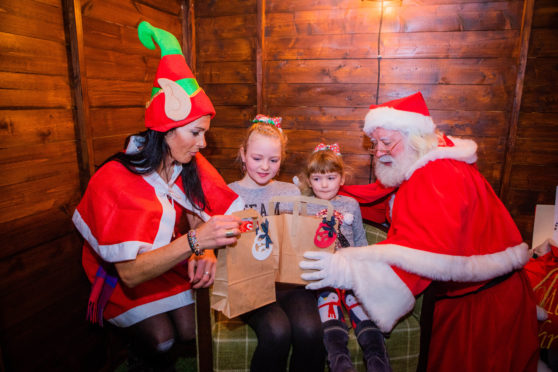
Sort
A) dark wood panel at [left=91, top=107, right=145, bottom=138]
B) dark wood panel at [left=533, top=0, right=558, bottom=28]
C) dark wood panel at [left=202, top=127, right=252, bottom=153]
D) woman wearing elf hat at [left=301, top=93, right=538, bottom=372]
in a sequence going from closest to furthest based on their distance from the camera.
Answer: woman wearing elf hat at [left=301, top=93, right=538, bottom=372]
dark wood panel at [left=91, top=107, right=145, bottom=138]
dark wood panel at [left=533, top=0, right=558, bottom=28]
dark wood panel at [left=202, top=127, right=252, bottom=153]

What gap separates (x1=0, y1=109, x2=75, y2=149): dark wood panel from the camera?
148 centimetres

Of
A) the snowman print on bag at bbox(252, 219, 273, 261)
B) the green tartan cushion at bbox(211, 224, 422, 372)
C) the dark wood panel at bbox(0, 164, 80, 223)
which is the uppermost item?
the dark wood panel at bbox(0, 164, 80, 223)

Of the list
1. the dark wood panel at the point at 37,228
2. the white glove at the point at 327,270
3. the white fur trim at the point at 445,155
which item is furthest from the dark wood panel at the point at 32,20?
the white fur trim at the point at 445,155

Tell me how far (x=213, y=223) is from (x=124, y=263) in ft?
1.33

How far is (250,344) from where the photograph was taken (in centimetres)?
149

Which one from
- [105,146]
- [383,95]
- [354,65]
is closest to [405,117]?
[383,95]

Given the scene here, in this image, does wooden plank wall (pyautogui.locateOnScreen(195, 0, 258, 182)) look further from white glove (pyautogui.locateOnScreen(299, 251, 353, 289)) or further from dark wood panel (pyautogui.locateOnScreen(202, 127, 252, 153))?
white glove (pyautogui.locateOnScreen(299, 251, 353, 289))

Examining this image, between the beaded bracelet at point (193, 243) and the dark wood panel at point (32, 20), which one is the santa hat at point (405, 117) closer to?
the beaded bracelet at point (193, 243)

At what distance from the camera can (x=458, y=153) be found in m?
1.67

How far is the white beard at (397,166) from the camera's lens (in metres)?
1.73

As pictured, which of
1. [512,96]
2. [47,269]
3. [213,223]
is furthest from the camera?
[512,96]

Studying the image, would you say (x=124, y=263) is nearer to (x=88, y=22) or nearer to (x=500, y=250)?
(x=88, y=22)

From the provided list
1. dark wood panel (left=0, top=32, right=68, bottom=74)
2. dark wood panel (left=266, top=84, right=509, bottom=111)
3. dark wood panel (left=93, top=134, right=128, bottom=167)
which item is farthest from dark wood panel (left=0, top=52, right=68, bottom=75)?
dark wood panel (left=266, top=84, right=509, bottom=111)

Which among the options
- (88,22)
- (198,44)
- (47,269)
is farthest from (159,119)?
(198,44)
